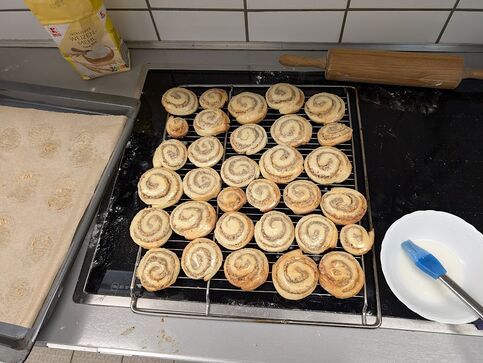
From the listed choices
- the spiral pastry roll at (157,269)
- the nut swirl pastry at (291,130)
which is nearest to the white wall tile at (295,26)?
the nut swirl pastry at (291,130)

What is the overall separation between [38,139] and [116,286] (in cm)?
55

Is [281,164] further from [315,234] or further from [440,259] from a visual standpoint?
[440,259]

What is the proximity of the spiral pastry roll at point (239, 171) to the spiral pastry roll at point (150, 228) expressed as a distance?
0.20 metres

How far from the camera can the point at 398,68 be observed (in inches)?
44.9

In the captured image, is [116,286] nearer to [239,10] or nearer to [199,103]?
[199,103]

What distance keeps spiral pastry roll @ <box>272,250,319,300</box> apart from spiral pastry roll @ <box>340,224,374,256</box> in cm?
10

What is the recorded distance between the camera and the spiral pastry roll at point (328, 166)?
1.07m

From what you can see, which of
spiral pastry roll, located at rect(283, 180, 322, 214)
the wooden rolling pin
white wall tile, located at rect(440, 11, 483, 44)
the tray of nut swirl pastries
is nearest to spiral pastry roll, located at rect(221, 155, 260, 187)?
the tray of nut swirl pastries

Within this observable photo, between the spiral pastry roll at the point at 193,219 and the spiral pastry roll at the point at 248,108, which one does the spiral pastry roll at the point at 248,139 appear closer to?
the spiral pastry roll at the point at 248,108

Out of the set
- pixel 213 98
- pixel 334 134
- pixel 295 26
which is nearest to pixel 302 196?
pixel 334 134

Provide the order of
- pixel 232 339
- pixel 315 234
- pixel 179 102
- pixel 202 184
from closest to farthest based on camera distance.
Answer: pixel 232 339, pixel 315 234, pixel 202 184, pixel 179 102

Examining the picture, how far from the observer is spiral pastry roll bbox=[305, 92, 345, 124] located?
1156mm

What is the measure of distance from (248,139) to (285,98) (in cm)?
18

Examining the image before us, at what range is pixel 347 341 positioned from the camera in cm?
87
